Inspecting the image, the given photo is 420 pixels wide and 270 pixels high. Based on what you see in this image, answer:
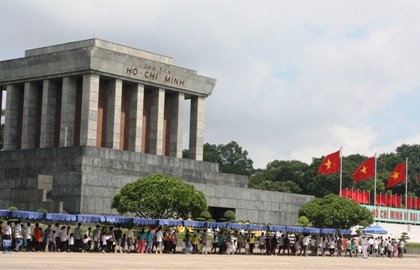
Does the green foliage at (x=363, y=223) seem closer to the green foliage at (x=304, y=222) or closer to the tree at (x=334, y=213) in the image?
the tree at (x=334, y=213)

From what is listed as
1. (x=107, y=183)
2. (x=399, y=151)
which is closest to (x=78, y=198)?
(x=107, y=183)

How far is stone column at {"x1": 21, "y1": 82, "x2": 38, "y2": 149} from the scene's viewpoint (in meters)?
61.7

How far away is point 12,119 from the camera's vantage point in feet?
208

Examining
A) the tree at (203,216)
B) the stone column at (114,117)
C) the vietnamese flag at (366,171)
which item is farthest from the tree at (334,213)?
the stone column at (114,117)

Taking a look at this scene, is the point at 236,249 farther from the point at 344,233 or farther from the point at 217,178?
the point at 217,178

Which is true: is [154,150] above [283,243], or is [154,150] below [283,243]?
above

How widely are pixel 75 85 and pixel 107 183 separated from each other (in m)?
Result: 10.1

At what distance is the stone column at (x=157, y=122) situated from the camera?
6166 cm

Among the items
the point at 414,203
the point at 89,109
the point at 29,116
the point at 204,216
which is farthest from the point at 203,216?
the point at 414,203

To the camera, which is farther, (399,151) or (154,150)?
(399,151)

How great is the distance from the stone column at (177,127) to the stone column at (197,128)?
1.15 meters

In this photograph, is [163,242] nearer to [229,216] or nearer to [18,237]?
[18,237]

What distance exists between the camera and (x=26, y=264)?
976 inches

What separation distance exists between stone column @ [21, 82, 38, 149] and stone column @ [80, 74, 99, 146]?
6182mm
